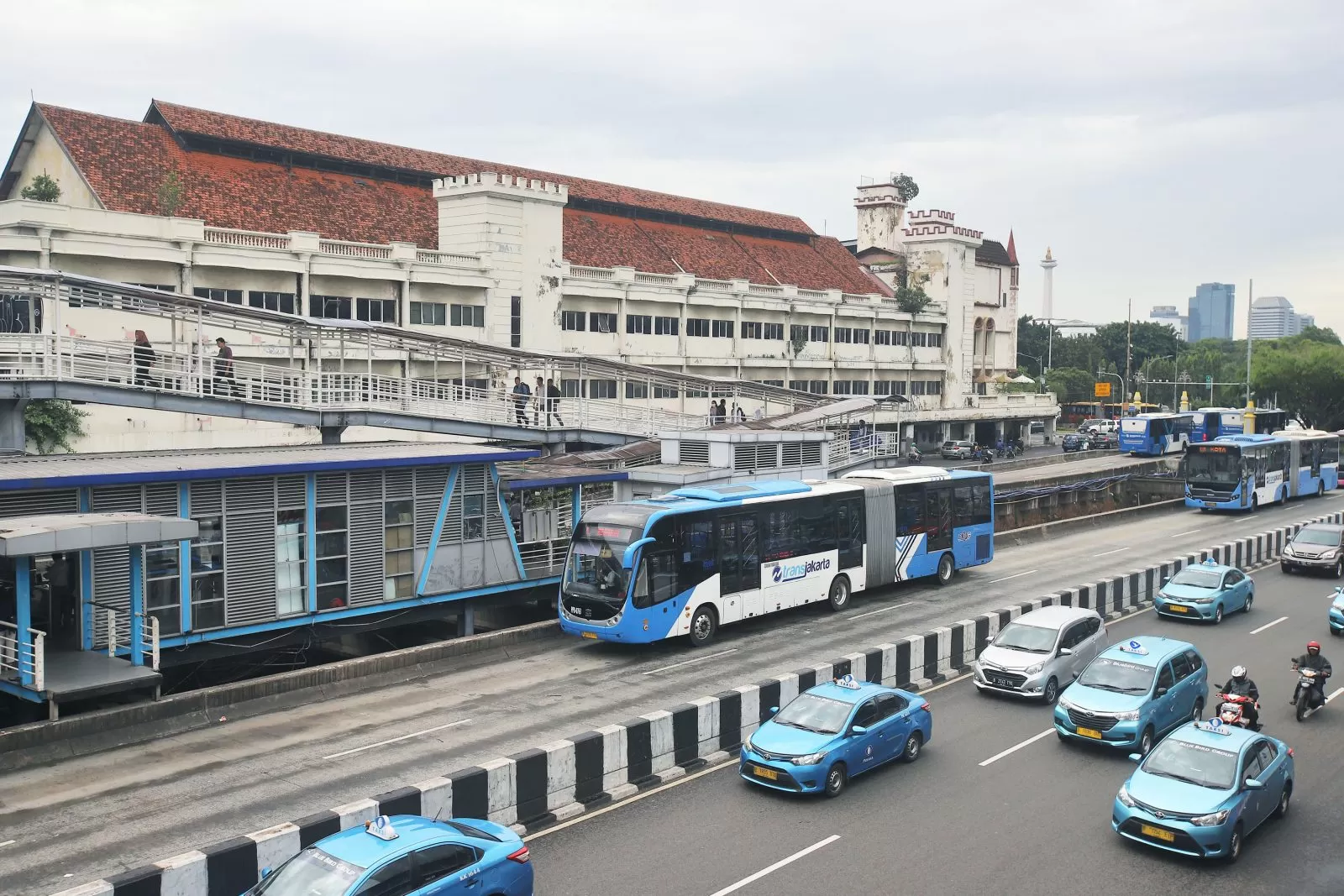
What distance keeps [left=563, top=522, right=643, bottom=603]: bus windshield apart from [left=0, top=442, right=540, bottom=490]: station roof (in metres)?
3.36

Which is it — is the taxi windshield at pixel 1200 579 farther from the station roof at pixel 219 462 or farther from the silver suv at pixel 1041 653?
the station roof at pixel 219 462

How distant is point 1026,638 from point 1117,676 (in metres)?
2.82

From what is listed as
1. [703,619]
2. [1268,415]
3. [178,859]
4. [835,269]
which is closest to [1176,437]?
[1268,415]

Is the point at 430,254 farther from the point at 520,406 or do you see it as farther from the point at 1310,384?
the point at 1310,384

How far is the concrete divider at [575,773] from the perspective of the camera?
451 inches

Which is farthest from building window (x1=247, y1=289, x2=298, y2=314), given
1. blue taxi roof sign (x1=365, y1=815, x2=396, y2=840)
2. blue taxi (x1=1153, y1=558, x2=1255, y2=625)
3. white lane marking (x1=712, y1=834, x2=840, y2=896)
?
blue taxi roof sign (x1=365, y1=815, x2=396, y2=840)

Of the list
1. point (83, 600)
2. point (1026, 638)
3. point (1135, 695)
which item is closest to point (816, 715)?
point (1135, 695)

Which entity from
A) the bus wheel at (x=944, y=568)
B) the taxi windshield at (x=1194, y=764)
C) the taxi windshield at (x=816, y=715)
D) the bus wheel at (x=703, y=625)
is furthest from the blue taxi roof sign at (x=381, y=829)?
the bus wheel at (x=944, y=568)

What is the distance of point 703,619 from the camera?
24.6m

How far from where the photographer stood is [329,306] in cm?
4744

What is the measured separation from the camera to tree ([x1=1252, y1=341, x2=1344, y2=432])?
96.2 m

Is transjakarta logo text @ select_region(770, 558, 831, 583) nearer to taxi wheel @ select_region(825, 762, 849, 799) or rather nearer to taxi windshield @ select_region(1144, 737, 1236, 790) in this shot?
taxi wheel @ select_region(825, 762, 849, 799)

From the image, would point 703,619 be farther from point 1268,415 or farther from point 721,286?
point 1268,415

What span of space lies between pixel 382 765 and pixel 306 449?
10.7m
